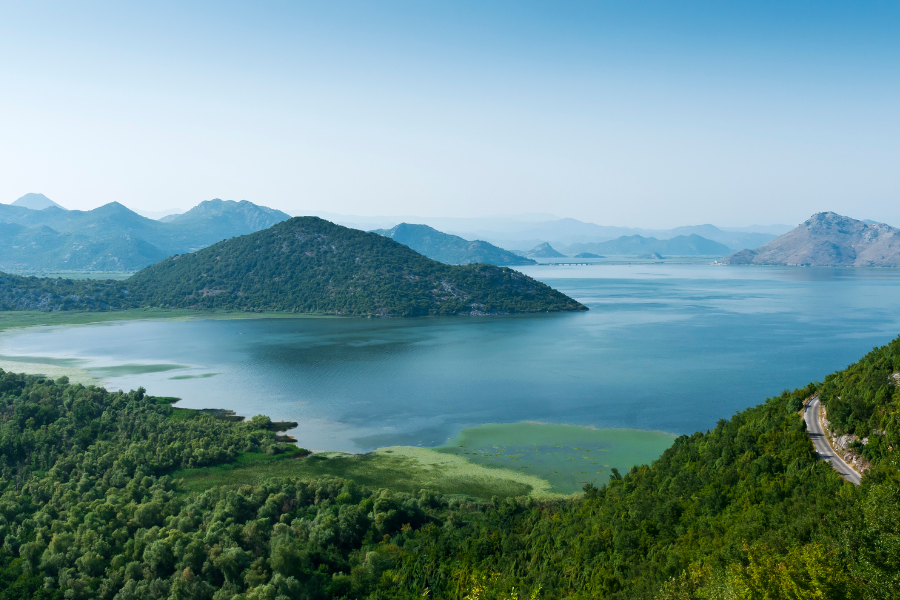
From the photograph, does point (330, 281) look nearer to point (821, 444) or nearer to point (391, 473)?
point (391, 473)

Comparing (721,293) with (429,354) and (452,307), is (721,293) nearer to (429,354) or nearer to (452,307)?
(452,307)

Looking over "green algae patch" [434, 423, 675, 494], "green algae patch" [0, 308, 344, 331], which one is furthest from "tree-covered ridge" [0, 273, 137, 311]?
"green algae patch" [434, 423, 675, 494]

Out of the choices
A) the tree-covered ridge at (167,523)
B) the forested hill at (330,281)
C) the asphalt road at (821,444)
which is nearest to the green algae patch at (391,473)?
the tree-covered ridge at (167,523)

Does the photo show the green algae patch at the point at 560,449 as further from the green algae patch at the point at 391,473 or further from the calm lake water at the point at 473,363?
the calm lake water at the point at 473,363

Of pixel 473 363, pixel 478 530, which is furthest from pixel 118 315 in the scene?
pixel 478 530

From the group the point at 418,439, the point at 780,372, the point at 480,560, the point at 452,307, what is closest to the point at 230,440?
the point at 418,439

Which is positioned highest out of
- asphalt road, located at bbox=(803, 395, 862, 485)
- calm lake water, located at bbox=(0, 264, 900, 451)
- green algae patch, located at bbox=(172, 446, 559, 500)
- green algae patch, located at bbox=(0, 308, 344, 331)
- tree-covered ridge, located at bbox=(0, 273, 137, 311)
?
tree-covered ridge, located at bbox=(0, 273, 137, 311)

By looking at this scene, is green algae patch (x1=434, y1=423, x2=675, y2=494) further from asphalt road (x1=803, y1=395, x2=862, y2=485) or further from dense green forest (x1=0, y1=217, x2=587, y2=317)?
dense green forest (x1=0, y1=217, x2=587, y2=317)
